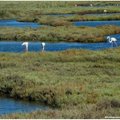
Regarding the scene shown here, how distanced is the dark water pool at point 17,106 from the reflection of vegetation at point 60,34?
22.9 m

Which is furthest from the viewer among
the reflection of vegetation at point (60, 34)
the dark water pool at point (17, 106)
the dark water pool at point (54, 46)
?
the reflection of vegetation at point (60, 34)

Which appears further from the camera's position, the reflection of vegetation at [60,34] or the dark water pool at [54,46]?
the reflection of vegetation at [60,34]

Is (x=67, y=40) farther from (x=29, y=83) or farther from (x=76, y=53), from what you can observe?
(x=29, y=83)

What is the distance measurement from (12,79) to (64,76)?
6.76ft

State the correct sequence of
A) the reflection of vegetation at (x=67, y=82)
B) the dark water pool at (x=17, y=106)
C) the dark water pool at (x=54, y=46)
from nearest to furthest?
the reflection of vegetation at (x=67, y=82)
the dark water pool at (x=17, y=106)
the dark water pool at (x=54, y=46)

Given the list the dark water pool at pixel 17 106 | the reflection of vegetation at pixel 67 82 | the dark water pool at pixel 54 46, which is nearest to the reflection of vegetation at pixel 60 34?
the dark water pool at pixel 54 46

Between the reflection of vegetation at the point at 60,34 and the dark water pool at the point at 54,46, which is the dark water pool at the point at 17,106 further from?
the reflection of vegetation at the point at 60,34

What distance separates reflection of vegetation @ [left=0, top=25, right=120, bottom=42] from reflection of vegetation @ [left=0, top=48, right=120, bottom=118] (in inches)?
557

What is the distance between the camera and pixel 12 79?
20094mm

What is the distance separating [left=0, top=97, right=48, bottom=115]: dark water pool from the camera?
16719 millimetres

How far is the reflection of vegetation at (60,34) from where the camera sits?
41625mm

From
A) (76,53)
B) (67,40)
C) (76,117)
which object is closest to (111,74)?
(76,53)

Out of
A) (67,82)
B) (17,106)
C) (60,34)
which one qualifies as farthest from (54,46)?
(17,106)

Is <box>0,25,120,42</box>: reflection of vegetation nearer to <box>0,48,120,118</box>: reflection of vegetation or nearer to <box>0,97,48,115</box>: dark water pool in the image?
<box>0,48,120,118</box>: reflection of vegetation
